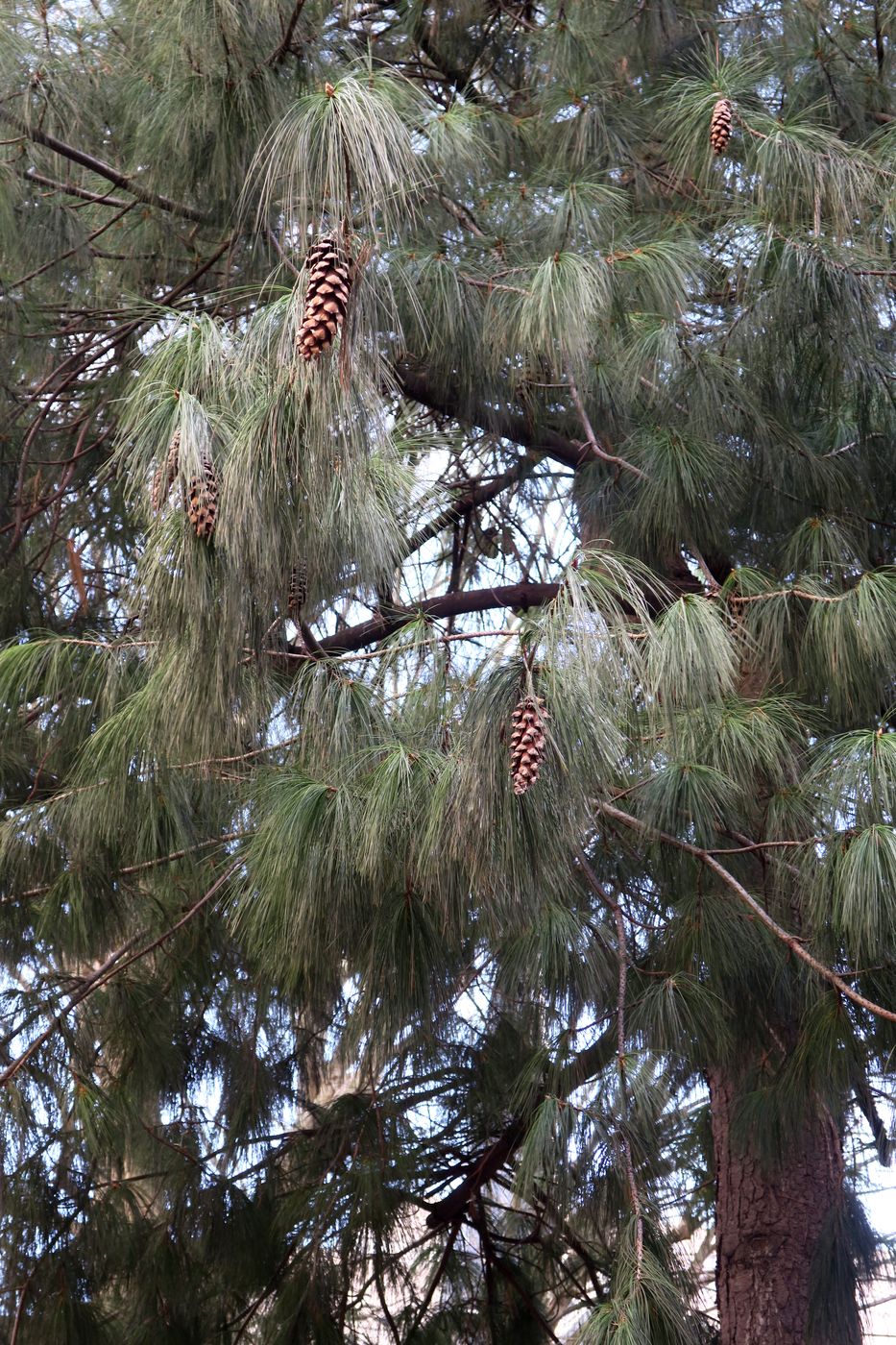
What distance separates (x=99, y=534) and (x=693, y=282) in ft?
4.86

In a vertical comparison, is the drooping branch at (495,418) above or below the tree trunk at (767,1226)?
above

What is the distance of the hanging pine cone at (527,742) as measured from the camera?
60.9 inches

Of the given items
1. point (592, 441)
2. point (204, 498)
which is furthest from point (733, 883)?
point (204, 498)

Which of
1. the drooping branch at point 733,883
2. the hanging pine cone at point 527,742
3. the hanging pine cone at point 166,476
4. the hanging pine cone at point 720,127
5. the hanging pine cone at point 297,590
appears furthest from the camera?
the hanging pine cone at point 720,127

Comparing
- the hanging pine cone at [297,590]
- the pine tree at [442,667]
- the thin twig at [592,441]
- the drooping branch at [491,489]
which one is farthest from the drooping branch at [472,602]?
the hanging pine cone at [297,590]

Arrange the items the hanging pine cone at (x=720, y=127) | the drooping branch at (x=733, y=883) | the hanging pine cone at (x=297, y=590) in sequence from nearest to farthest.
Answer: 1. the hanging pine cone at (x=297, y=590)
2. the drooping branch at (x=733, y=883)
3. the hanging pine cone at (x=720, y=127)

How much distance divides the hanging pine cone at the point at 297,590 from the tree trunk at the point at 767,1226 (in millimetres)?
1647

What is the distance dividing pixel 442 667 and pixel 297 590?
28cm

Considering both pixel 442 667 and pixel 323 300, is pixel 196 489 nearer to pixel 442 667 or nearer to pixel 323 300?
pixel 323 300

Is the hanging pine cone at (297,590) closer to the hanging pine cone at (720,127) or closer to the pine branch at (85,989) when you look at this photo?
the pine branch at (85,989)

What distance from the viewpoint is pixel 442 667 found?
2074 mm

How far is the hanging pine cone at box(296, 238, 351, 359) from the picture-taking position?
1563 millimetres

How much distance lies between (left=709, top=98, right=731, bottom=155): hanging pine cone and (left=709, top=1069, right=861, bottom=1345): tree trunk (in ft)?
5.96

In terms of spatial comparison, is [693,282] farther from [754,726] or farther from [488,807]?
[488,807]
